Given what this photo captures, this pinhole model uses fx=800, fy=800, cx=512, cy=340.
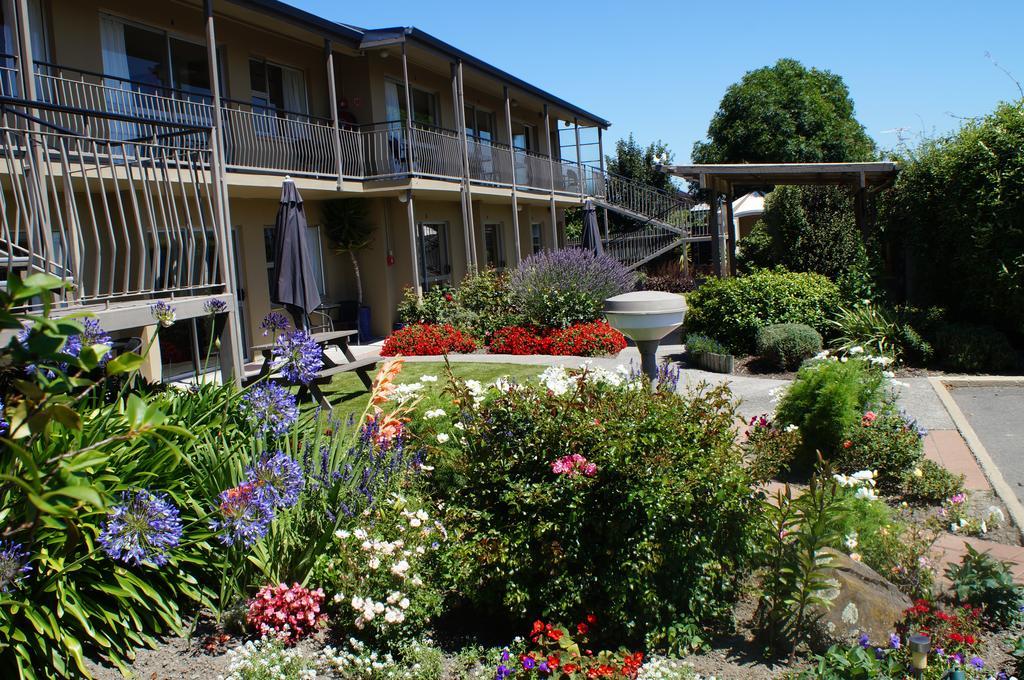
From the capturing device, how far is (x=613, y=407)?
4.17m

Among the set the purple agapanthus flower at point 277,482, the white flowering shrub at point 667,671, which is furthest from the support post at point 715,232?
the purple agapanthus flower at point 277,482

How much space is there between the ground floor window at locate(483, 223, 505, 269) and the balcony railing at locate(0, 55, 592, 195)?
9.11ft

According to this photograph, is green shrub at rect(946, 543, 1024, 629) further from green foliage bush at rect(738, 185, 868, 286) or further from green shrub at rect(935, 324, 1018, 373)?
green foliage bush at rect(738, 185, 868, 286)

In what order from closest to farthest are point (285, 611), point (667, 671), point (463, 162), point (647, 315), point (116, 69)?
point (667, 671) < point (285, 611) < point (647, 315) < point (116, 69) < point (463, 162)

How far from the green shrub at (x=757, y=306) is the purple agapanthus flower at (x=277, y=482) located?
32.7 feet

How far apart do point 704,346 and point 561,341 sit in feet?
8.02

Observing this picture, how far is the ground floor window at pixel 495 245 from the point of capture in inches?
983

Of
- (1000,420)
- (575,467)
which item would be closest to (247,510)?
(575,467)

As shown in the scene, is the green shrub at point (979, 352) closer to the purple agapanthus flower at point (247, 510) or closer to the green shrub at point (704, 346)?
the green shrub at point (704, 346)

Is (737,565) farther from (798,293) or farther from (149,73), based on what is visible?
(149,73)

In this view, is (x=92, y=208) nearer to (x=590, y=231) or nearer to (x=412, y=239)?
(x=412, y=239)

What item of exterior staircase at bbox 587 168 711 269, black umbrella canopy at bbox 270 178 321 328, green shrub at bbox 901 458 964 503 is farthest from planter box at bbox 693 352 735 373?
exterior staircase at bbox 587 168 711 269

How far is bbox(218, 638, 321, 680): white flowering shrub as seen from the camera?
11.5 feet

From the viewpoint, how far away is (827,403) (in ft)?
20.7
